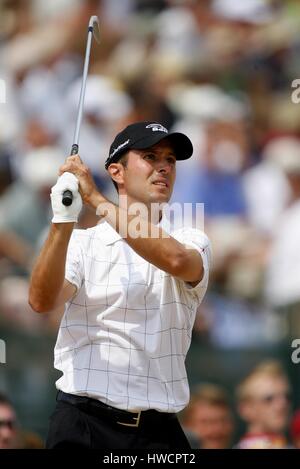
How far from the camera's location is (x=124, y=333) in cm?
351

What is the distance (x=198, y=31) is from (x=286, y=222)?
172 cm

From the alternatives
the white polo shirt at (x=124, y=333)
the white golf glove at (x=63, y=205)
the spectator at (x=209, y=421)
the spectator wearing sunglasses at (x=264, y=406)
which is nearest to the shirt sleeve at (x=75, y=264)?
the white polo shirt at (x=124, y=333)

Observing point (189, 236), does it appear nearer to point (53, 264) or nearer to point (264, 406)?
point (53, 264)

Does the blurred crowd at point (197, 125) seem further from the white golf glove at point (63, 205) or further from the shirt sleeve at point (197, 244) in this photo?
the white golf glove at point (63, 205)

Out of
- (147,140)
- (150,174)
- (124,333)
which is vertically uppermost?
(147,140)

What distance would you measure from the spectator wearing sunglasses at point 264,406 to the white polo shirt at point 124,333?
221cm

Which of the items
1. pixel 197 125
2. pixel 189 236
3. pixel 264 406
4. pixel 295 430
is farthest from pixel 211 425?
pixel 189 236

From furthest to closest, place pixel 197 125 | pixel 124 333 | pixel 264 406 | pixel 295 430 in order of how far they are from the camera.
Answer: pixel 197 125
pixel 264 406
pixel 295 430
pixel 124 333

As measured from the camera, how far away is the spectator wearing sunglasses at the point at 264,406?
18.6ft

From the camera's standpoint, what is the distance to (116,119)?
685 cm

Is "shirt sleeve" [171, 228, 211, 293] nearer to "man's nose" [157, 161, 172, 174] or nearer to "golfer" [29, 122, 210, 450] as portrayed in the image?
"golfer" [29, 122, 210, 450]

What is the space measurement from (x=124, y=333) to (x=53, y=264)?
0.39m

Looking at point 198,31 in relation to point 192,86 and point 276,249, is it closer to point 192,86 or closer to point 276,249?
point 192,86
